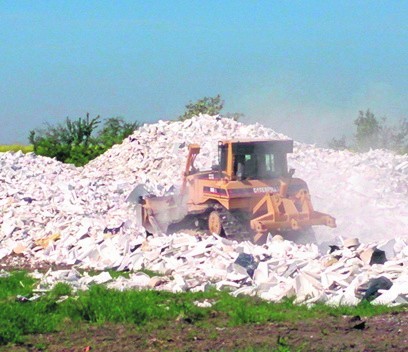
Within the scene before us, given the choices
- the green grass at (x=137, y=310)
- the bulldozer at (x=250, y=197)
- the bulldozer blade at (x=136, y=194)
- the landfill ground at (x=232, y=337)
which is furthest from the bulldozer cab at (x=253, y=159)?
the landfill ground at (x=232, y=337)

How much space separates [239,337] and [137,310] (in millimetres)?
1658

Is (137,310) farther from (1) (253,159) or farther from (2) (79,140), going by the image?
A: (2) (79,140)

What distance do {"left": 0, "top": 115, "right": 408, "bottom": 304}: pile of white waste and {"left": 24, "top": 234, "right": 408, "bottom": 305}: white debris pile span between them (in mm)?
21

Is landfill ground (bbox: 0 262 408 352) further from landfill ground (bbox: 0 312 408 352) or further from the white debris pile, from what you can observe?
the white debris pile

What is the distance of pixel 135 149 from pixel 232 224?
1261 centimetres

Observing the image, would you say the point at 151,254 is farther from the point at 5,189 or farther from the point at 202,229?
the point at 5,189

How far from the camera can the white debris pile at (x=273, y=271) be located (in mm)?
10344

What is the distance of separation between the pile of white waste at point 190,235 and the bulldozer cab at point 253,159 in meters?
1.56

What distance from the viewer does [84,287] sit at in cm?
1091

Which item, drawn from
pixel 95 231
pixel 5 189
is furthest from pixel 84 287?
pixel 5 189

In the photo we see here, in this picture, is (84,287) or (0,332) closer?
(0,332)

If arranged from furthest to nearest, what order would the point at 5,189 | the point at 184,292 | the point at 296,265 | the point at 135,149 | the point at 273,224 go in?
the point at 135,149 → the point at 5,189 → the point at 273,224 → the point at 296,265 → the point at 184,292

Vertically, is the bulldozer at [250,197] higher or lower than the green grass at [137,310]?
higher

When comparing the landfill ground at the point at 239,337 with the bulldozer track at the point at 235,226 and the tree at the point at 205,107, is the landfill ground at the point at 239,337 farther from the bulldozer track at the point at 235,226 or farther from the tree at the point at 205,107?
the tree at the point at 205,107
